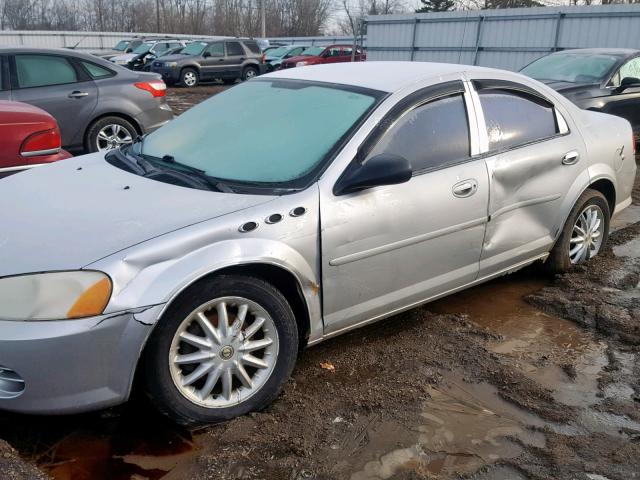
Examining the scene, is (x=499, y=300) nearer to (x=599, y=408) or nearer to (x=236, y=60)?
(x=599, y=408)

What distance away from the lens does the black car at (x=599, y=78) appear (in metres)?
8.59

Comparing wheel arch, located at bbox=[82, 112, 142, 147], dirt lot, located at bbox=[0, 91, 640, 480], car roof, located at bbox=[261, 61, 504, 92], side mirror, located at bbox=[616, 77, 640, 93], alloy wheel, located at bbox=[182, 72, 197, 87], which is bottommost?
dirt lot, located at bbox=[0, 91, 640, 480]

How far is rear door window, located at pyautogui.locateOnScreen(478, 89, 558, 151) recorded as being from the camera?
3.81 meters

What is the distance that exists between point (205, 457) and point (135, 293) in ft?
2.44

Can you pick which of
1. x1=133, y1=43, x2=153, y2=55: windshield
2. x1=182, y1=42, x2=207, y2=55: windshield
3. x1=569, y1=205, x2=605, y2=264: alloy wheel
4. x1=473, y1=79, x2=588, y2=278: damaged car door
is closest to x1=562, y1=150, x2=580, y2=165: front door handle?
x1=473, y1=79, x2=588, y2=278: damaged car door

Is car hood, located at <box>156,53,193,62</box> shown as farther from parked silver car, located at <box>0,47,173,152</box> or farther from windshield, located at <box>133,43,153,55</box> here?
parked silver car, located at <box>0,47,173,152</box>

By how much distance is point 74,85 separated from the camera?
Answer: 773cm

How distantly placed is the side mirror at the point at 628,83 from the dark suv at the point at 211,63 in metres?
17.0

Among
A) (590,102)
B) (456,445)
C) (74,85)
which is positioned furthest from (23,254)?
(590,102)

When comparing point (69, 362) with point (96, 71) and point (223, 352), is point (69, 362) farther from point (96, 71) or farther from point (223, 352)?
point (96, 71)

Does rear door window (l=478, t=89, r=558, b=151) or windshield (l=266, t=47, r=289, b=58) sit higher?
rear door window (l=478, t=89, r=558, b=151)

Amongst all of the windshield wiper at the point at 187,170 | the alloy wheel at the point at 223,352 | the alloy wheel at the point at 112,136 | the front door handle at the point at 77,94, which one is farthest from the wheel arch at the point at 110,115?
the alloy wheel at the point at 223,352

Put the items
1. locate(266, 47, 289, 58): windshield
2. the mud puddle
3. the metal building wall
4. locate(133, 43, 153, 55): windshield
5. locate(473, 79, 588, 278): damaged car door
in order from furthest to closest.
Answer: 1. locate(266, 47, 289, 58): windshield
2. locate(133, 43, 153, 55): windshield
3. the metal building wall
4. locate(473, 79, 588, 278): damaged car door
5. the mud puddle

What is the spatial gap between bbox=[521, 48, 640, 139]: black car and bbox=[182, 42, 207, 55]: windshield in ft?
54.3
